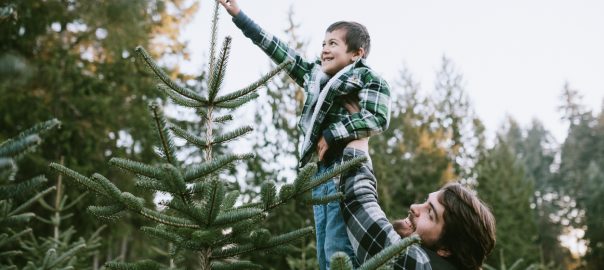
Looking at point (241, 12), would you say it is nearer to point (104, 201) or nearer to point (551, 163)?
point (104, 201)

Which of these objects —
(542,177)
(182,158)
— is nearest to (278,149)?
(182,158)

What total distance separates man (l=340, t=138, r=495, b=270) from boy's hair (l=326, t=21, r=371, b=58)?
34.2 inches

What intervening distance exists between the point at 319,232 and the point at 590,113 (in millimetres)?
43199

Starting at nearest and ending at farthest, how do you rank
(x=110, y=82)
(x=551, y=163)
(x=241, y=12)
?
(x=241, y=12)
(x=110, y=82)
(x=551, y=163)

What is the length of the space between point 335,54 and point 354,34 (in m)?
0.19

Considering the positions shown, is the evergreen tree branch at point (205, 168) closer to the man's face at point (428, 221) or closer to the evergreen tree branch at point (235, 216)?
the evergreen tree branch at point (235, 216)

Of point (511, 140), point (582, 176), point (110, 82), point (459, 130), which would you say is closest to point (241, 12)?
point (110, 82)

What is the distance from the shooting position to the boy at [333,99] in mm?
2355

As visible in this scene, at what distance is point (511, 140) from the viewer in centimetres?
4816

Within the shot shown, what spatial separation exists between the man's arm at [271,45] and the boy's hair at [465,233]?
1495 mm

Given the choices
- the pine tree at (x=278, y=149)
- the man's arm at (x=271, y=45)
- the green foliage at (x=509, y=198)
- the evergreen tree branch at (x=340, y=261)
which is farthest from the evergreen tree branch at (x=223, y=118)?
the green foliage at (x=509, y=198)

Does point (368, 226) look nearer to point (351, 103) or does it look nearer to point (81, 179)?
point (351, 103)

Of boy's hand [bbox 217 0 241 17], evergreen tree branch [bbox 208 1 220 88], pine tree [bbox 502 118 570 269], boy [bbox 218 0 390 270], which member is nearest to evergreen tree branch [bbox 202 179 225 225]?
evergreen tree branch [bbox 208 1 220 88]

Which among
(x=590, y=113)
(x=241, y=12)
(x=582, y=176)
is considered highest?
(x=590, y=113)
